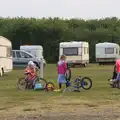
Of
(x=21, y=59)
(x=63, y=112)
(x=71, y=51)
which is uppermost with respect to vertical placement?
(x=71, y=51)

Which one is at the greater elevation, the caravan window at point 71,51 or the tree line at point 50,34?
the tree line at point 50,34

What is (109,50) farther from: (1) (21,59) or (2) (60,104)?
(2) (60,104)

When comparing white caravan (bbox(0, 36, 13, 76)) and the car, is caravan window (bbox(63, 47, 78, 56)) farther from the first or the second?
white caravan (bbox(0, 36, 13, 76))

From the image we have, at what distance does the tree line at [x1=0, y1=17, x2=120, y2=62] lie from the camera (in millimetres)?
59175

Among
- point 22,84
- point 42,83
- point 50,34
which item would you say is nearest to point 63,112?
point 42,83

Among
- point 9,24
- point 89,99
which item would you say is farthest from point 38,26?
point 89,99

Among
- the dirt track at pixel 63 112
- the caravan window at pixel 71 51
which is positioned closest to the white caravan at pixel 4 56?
the caravan window at pixel 71 51

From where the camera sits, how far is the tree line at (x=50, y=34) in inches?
2330

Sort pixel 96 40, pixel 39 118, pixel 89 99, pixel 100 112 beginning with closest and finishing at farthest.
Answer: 1. pixel 39 118
2. pixel 100 112
3. pixel 89 99
4. pixel 96 40

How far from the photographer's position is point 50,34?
60.5m

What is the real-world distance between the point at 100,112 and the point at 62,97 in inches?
157

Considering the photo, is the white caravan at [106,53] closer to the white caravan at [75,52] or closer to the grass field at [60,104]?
the white caravan at [75,52]

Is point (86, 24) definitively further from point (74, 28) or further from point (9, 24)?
point (9, 24)

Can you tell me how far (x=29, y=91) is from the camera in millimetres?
17562
